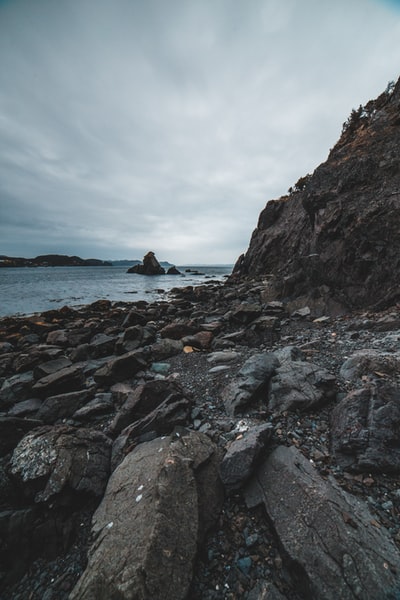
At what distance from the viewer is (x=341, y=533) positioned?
2113 mm

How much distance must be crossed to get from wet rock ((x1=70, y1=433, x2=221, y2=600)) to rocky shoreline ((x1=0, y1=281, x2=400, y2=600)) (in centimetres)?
1

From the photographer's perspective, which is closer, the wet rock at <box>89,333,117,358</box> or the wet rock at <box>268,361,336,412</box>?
the wet rock at <box>268,361,336,412</box>

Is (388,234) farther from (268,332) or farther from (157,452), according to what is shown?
(157,452)

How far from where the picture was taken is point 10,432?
4090mm

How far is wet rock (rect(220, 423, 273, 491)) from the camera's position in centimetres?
285

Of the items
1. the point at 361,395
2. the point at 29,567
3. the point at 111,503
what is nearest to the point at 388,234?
the point at 361,395

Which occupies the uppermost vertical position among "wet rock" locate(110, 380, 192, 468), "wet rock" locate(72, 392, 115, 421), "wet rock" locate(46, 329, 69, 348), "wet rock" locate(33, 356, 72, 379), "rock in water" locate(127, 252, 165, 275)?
"rock in water" locate(127, 252, 165, 275)

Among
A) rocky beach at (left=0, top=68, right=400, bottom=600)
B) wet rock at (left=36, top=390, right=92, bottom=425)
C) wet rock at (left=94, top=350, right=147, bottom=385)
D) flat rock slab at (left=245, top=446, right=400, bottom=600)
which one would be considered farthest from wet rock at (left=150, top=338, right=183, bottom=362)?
flat rock slab at (left=245, top=446, right=400, bottom=600)

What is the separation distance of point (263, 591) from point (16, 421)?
4.51 m

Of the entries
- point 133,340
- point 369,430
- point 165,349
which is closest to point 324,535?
point 369,430

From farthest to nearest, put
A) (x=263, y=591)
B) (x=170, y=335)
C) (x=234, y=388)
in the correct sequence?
(x=170, y=335)
(x=234, y=388)
(x=263, y=591)

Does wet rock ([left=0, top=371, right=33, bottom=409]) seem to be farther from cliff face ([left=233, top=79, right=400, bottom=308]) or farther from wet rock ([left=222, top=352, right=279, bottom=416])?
cliff face ([left=233, top=79, right=400, bottom=308])

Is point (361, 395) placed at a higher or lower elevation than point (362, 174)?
lower

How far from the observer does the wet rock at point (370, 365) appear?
4.09 m
